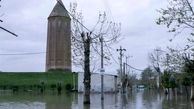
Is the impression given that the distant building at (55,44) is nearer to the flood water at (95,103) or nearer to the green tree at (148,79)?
the green tree at (148,79)

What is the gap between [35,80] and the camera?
336 feet

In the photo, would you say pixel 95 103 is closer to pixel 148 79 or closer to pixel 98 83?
pixel 98 83

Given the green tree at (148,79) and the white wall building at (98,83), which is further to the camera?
the green tree at (148,79)

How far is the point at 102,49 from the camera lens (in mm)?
48469

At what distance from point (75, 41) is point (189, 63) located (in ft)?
33.6

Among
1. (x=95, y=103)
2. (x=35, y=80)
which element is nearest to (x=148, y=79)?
(x=35, y=80)

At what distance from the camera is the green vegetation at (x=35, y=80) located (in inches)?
3789

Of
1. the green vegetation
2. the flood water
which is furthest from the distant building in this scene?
the flood water

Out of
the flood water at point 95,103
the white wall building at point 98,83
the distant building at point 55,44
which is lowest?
the flood water at point 95,103

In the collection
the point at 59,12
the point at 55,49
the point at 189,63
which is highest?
the point at 59,12

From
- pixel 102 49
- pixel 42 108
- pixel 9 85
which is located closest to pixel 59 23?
pixel 9 85

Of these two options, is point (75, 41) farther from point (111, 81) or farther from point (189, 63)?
point (111, 81)

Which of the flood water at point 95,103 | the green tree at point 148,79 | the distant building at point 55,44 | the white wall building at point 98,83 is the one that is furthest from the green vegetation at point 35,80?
the flood water at point 95,103

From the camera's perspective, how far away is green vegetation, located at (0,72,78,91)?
316 ft
